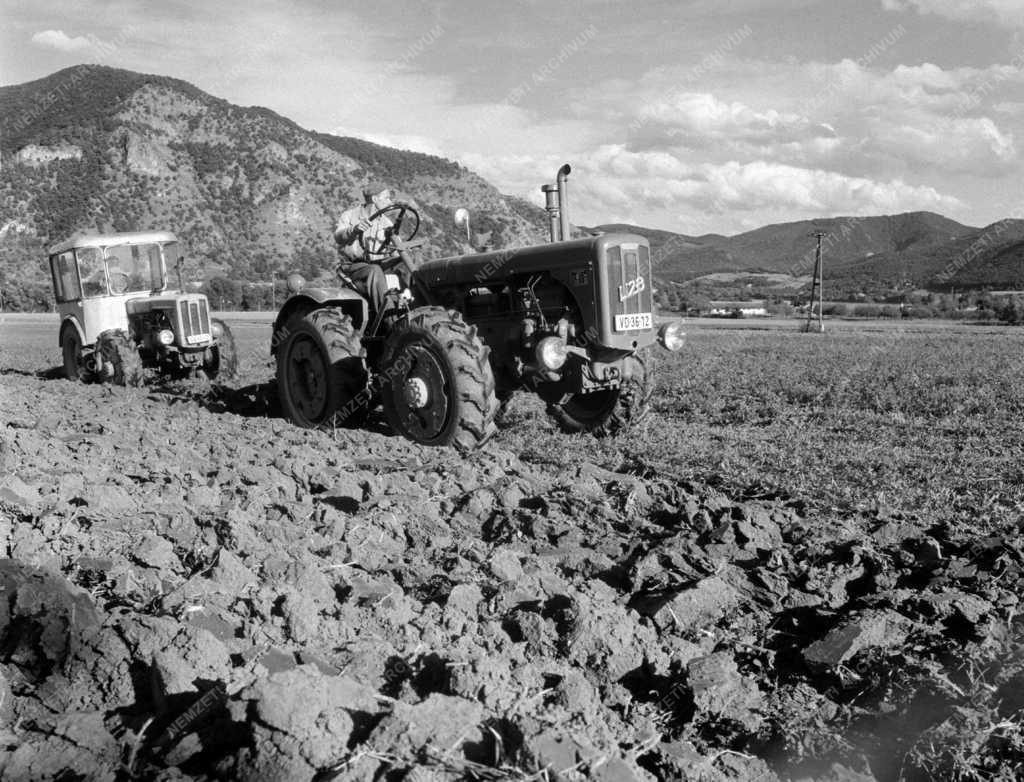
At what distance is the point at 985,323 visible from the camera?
3866cm

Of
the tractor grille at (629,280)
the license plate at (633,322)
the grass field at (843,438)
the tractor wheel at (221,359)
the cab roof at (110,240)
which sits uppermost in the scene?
the cab roof at (110,240)

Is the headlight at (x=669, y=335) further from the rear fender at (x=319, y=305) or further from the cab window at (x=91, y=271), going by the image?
the cab window at (x=91, y=271)

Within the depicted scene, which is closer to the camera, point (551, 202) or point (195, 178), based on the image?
point (551, 202)

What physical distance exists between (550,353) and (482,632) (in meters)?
3.49

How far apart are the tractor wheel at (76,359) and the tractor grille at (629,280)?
838 cm

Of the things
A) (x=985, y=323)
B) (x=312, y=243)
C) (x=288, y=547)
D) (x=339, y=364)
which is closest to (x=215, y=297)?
(x=312, y=243)

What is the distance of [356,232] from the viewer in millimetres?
7918

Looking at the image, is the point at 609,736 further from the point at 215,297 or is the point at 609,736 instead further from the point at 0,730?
the point at 215,297

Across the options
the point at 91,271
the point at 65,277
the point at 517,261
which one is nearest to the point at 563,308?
the point at 517,261

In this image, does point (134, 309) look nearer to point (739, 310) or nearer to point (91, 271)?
point (91, 271)

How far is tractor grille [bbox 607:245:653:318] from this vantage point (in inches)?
270

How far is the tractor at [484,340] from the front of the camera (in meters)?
6.78

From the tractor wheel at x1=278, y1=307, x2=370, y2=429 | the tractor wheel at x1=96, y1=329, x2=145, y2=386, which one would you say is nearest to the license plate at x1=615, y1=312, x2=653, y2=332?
the tractor wheel at x1=278, y1=307, x2=370, y2=429

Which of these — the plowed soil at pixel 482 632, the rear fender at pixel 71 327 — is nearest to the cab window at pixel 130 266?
the rear fender at pixel 71 327
